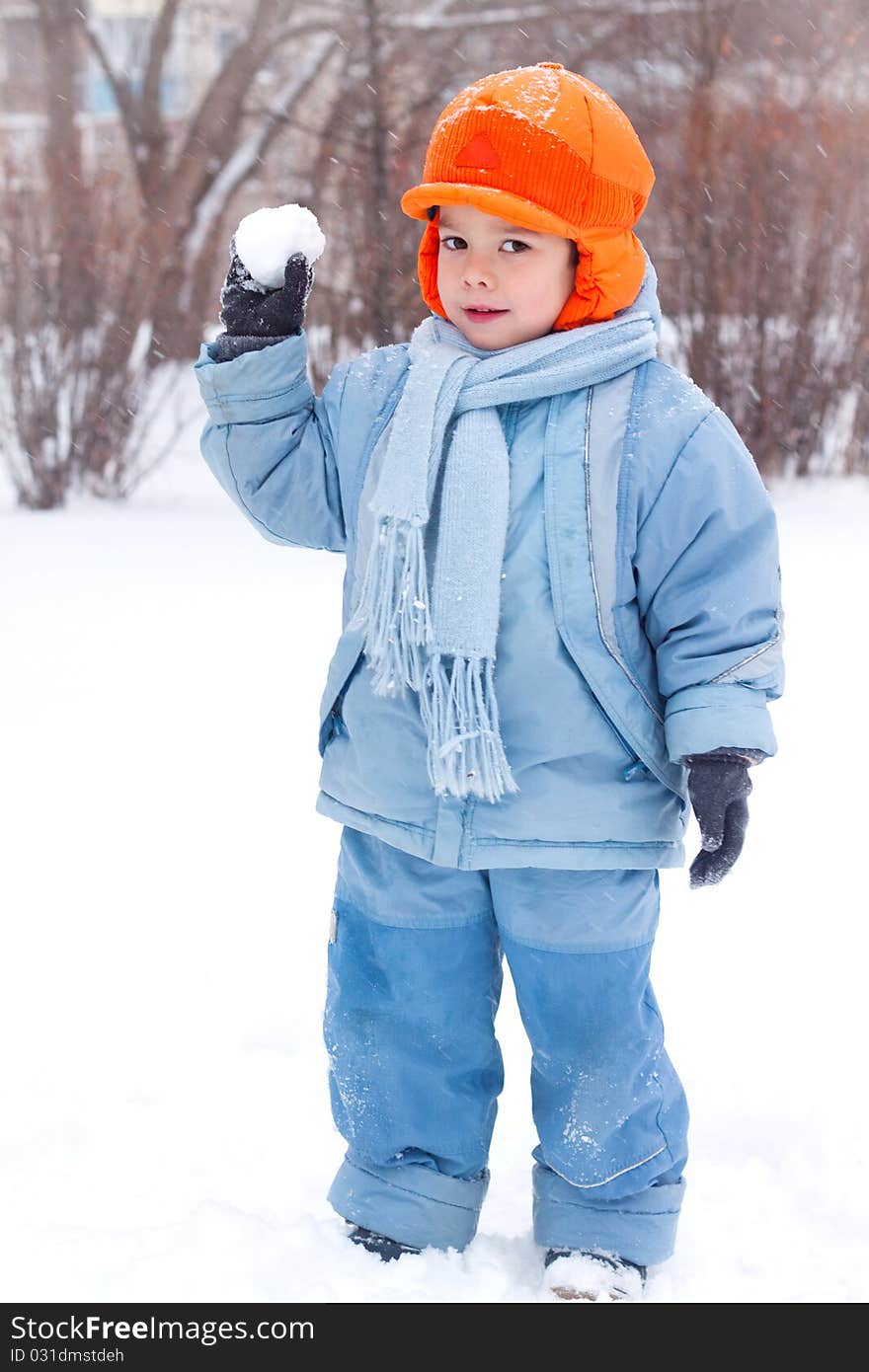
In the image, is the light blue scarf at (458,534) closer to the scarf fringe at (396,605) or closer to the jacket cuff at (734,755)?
the scarf fringe at (396,605)

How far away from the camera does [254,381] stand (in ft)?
5.50

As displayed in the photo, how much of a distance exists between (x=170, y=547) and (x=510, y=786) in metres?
4.51

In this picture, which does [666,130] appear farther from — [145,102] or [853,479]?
[145,102]

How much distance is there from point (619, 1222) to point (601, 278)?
1172mm

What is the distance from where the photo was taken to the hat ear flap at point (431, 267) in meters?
1.77

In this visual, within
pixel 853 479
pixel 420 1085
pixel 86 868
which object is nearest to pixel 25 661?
pixel 86 868

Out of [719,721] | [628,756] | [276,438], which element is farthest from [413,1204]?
[276,438]

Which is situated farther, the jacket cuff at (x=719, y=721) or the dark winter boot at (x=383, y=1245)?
the dark winter boot at (x=383, y=1245)

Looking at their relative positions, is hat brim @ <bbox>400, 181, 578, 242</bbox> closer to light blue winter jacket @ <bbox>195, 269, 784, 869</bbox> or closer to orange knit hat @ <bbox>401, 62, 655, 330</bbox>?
orange knit hat @ <bbox>401, 62, 655, 330</bbox>

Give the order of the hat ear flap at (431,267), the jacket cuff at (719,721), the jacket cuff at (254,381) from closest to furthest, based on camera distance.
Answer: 1. the jacket cuff at (719,721)
2. the jacket cuff at (254,381)
3. the hat ear flap at (431,267)

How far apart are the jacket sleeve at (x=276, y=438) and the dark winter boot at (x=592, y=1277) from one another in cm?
98

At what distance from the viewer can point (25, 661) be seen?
4.27m

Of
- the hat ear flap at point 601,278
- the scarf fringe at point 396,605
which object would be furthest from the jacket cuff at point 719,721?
the hat ear flap at point 601,278

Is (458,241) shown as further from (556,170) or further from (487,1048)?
(487,1048)
